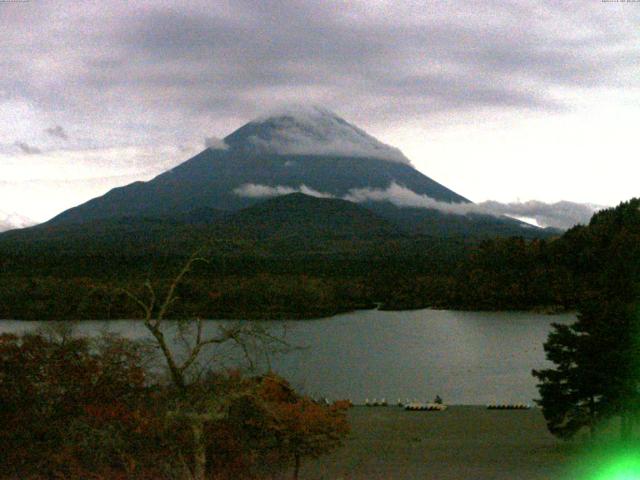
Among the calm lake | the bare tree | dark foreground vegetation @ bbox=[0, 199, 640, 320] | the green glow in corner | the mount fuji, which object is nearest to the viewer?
the bare tree

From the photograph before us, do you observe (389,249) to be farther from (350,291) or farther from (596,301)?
(596,301)

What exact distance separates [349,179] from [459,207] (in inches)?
857

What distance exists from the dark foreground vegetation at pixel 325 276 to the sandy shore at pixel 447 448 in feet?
62.7

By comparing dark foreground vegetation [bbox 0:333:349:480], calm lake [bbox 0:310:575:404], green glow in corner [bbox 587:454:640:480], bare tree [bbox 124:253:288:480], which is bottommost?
calm lake [bbox 0:310:575:404]

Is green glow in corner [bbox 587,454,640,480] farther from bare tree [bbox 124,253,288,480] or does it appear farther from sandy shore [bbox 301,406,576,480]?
bare tree [bbox 124,253,288,480]

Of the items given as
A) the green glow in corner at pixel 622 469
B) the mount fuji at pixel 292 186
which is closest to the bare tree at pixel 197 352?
the green glow in corner at pixel 622 469

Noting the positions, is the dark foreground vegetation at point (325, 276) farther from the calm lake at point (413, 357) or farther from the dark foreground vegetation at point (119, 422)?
the dark foreground vegetation at point (119, 422)

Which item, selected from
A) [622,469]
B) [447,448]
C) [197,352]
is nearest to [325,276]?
[447,448]

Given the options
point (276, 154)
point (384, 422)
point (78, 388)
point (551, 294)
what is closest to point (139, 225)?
point (276, 154)

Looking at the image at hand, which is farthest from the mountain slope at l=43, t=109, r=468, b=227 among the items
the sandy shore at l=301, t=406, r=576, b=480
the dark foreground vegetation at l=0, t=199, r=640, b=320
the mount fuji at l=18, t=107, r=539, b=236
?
the sandy shore at l=301, t=406, r=576, b=480

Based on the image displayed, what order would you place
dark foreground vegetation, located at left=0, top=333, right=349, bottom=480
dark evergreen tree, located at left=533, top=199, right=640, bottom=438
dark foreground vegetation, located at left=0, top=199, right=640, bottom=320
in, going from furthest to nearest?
dark foreground vegetation, located at left=0, top=199, right=640, bottom=320
dark evergreen tree, located at left=533, top=199, right=640, bottom=438
dark foreground vegetation, located at left=0, top=333, right=349, bottom=480

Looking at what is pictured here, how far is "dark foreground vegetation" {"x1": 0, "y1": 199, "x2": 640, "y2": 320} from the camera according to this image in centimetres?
4266

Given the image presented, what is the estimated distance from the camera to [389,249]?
273 feet

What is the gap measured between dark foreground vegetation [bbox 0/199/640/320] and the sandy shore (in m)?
19.1
